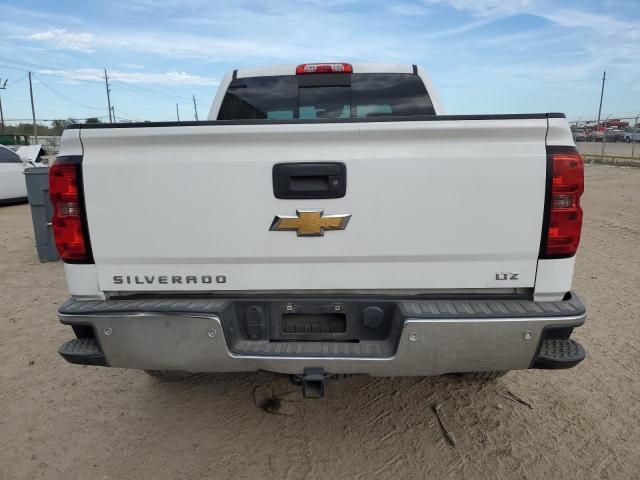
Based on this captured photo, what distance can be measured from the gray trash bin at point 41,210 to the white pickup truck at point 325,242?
507 cm

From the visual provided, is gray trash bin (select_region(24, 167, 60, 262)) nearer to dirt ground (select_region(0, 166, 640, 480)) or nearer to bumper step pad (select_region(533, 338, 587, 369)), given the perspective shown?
dirt ground (select_region(0, 166, 640, 480))

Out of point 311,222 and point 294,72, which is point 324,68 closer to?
point 294,72

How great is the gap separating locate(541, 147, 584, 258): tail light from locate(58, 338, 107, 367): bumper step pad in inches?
86.8

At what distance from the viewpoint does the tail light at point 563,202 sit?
83.4 inches

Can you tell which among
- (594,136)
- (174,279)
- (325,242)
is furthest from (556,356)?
(594,136)

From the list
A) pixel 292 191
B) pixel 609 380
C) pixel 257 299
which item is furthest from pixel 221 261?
pixel 609 380

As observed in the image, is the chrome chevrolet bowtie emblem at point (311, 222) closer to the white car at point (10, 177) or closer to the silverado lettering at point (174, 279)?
the silverado lettering at point (174, 279)

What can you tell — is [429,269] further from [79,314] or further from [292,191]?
[79,314]

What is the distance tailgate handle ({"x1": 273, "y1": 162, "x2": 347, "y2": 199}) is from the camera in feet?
7.21

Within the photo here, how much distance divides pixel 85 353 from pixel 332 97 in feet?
8.85

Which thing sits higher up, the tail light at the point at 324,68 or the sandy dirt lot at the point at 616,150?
the tail light at the point at 324,68

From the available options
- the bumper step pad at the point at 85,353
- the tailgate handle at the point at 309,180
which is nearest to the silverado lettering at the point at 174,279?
the bumper step pad at the point at 85,353

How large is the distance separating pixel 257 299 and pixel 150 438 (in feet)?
4.05

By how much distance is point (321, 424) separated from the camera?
2.96 m
